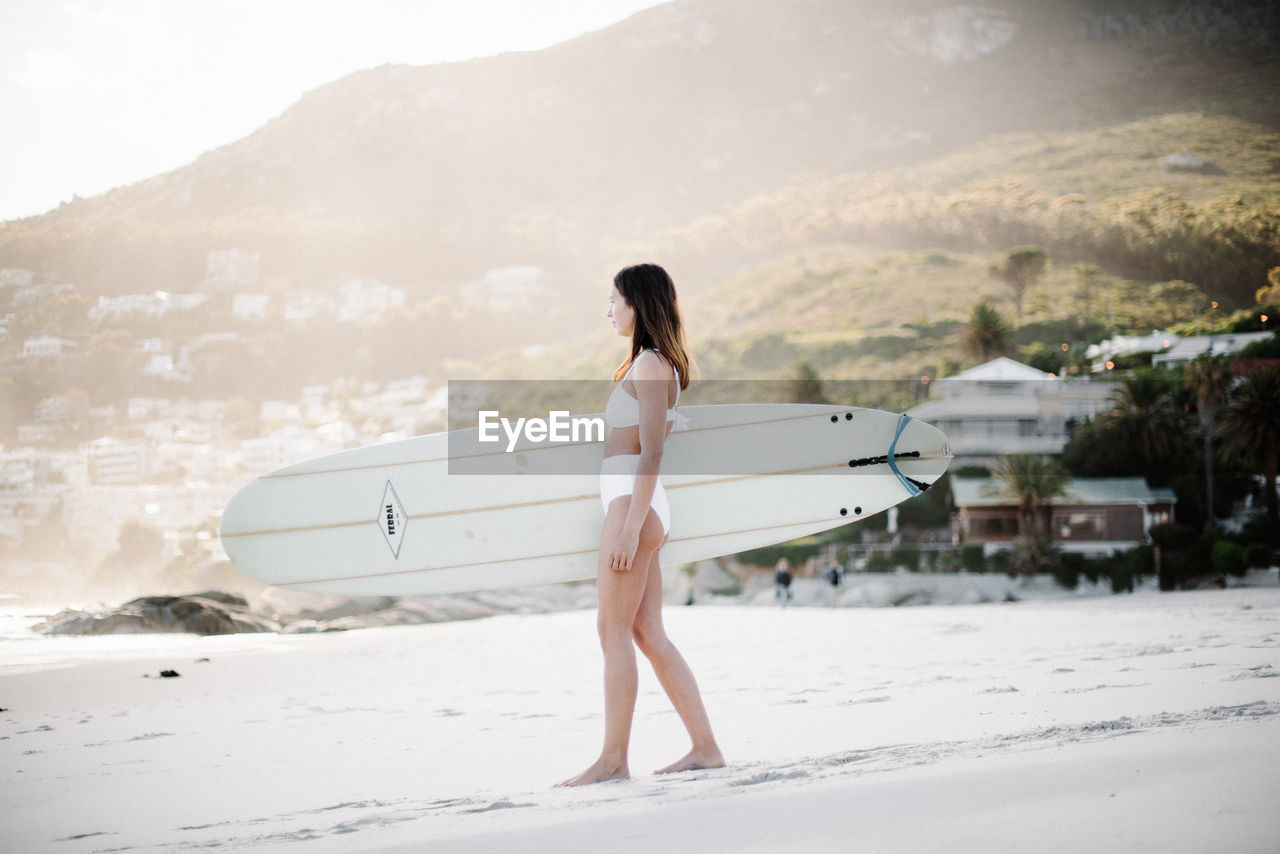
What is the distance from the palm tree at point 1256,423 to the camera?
1784 centimetres

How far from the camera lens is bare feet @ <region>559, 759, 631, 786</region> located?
1831 millimetres

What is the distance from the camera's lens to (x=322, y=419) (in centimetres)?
4869

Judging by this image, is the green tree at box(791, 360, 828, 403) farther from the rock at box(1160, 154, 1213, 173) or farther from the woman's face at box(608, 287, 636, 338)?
the rock at box(1160, 154, 1213, 173)

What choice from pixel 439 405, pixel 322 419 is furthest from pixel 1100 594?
pixel 322 419

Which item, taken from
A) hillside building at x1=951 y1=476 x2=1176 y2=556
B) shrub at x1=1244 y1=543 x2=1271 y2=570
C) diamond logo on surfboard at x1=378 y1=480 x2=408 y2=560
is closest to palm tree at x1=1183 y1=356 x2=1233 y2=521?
hillside building at x1=951 y1=476 x2=1176 y2=556

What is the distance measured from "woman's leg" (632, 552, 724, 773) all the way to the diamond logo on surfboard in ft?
3.78

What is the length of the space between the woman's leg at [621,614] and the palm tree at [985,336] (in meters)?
29.9

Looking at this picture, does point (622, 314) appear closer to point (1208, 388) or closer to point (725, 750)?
point (725, 750)

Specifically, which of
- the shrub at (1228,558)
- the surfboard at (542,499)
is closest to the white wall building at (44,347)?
the shrub at (1228,558)

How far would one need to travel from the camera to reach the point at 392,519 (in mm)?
2846

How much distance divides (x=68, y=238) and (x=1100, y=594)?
53.5m

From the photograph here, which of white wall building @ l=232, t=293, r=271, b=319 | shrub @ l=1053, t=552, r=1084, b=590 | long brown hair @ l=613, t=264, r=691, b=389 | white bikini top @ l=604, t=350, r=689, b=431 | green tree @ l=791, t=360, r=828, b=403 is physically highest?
white wall building @ l=232, t=293, r=271, b=319

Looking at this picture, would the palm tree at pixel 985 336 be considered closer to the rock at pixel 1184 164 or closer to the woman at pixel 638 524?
the rock at pixel 1184 164

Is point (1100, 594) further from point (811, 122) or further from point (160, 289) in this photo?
point (811, 122)
